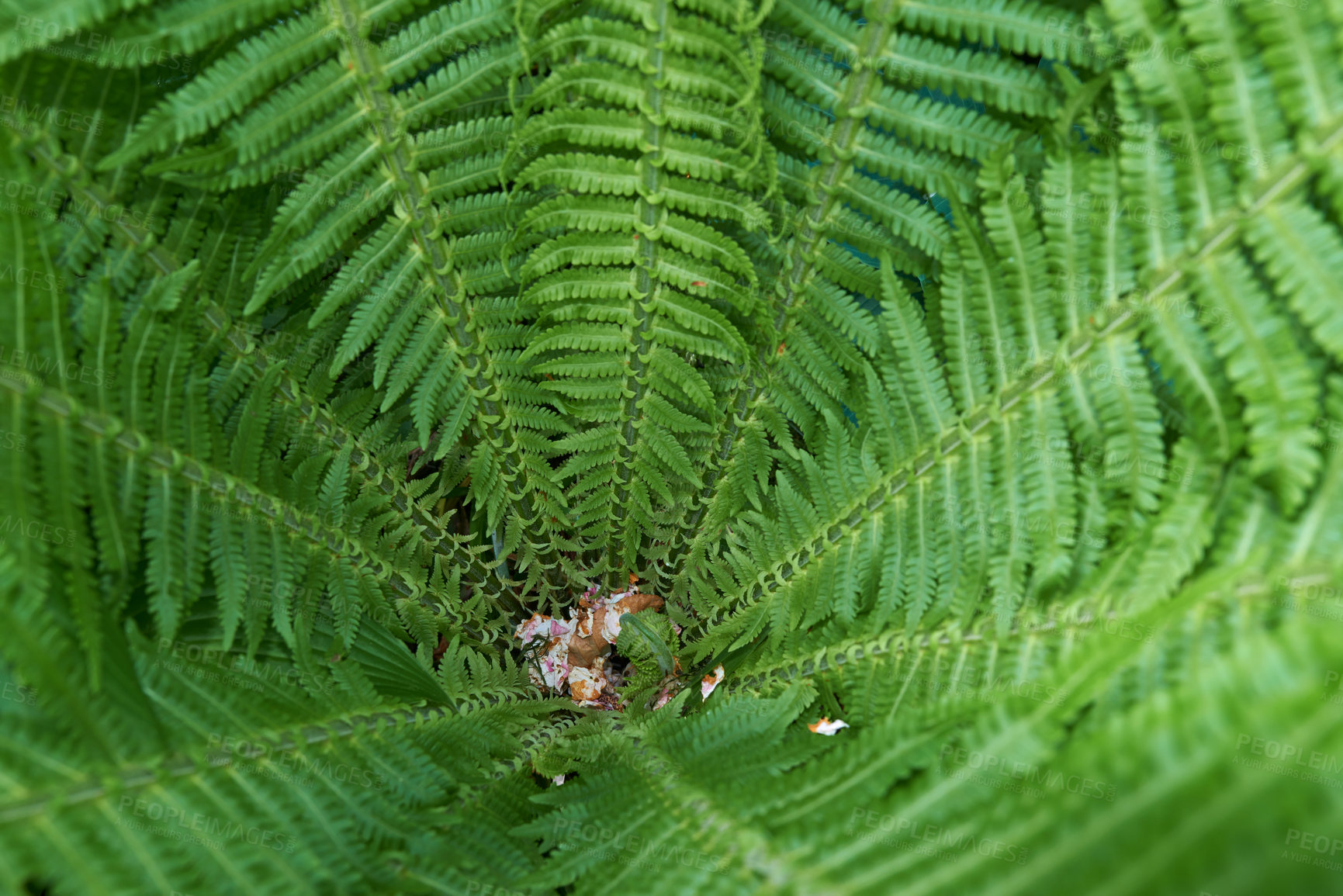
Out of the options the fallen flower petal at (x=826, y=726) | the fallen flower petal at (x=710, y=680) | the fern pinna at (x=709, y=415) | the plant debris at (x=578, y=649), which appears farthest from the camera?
the plant debris at (x=578, y=649)

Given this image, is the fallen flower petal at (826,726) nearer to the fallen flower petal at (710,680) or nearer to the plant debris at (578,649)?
the fallen flower petal at (710,680)

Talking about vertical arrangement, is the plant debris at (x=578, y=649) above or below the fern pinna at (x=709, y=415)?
below

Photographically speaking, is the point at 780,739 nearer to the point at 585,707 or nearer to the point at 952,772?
the point at 952,772

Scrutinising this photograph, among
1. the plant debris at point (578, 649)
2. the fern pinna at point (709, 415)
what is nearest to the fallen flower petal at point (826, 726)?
the fern pinna at point (709, 415)

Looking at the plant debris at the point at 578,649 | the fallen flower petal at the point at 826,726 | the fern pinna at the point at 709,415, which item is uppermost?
the fern pinna at the point at 709,415

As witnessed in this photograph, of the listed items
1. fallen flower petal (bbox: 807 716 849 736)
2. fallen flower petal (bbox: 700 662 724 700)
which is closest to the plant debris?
fallen flower petal (bbox: 700 662 724 700)

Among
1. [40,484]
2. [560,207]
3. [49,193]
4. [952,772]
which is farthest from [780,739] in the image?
[49,193]

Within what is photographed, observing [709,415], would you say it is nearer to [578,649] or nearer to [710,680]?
[710,680]
